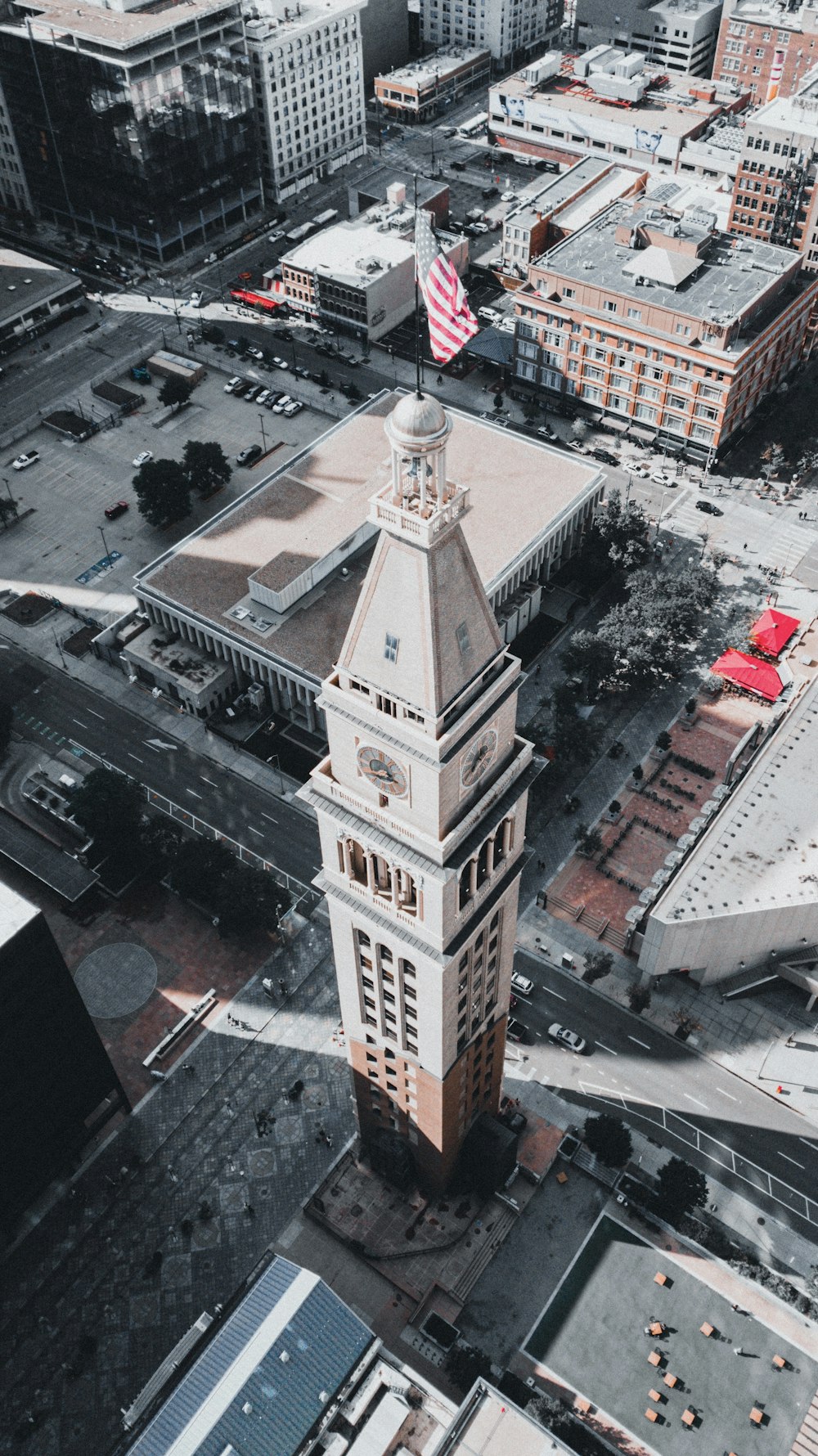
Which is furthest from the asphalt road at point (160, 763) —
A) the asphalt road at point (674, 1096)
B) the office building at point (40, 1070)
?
the office building at point (40, 1070)

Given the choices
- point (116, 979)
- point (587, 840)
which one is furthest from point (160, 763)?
point (587, 840)

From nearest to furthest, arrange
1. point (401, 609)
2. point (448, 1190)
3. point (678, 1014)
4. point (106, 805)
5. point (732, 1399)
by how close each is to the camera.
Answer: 1. point (401, 609)
2. point (732, 1399)
3. point (448, 1190)
4. point (678, 1014)
5. point (106, 805)

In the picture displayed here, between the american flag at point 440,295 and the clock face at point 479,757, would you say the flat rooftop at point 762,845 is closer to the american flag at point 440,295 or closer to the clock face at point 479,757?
the clock face at point 479,757

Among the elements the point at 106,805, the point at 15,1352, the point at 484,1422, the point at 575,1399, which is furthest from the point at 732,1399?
the point at 106,805

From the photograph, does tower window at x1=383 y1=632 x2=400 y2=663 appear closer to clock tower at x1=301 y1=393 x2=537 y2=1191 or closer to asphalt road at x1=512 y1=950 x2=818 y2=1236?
clock tower at x1=301 y1=393 x2=537 y2=1191

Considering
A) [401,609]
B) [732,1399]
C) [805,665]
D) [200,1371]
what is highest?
[805,665]

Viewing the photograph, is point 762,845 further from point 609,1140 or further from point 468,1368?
point 468,1368

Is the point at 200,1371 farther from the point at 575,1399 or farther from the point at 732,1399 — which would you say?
the point at 732,1399
